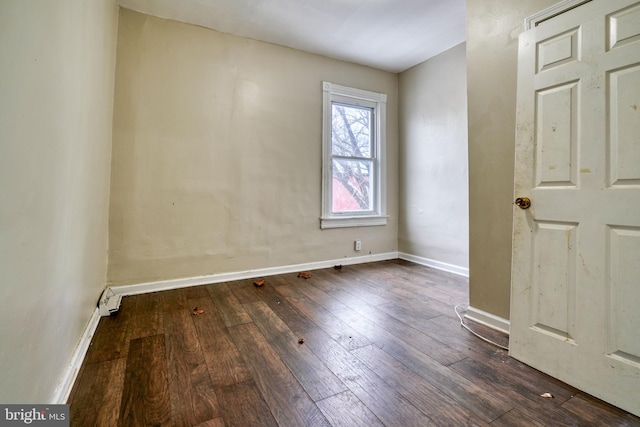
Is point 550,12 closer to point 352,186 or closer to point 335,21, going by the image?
point 335,21

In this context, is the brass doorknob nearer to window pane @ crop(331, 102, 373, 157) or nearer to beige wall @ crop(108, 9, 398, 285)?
beige wall @ crop(108, 9, 398, 285)

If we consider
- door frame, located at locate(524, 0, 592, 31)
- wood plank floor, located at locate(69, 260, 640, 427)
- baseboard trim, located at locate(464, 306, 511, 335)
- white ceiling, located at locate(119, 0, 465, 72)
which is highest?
white ceiling, located at locate(119, 0, 465, 72)

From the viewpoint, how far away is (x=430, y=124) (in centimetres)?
373

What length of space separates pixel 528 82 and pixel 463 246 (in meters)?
2.12

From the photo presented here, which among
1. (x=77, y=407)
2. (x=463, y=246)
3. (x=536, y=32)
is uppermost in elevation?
(x=536, y=32)

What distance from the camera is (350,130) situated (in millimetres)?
3910

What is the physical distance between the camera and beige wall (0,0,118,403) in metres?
0.80

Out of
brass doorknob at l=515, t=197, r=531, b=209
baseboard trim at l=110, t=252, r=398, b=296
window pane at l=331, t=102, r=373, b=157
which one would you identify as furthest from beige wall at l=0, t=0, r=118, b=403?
window pane at l=331, t=102, r=373, b=157

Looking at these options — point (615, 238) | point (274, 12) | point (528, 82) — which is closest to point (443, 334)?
point (615, 238)

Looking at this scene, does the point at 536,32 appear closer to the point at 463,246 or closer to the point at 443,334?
the point at 443,334

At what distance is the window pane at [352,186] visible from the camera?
3.81 meters

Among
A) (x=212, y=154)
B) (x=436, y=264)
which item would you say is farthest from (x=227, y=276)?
(x=436, y=264)

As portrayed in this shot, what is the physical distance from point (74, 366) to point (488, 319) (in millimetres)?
2584

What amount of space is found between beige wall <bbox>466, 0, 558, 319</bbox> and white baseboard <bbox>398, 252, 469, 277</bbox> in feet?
4.19
